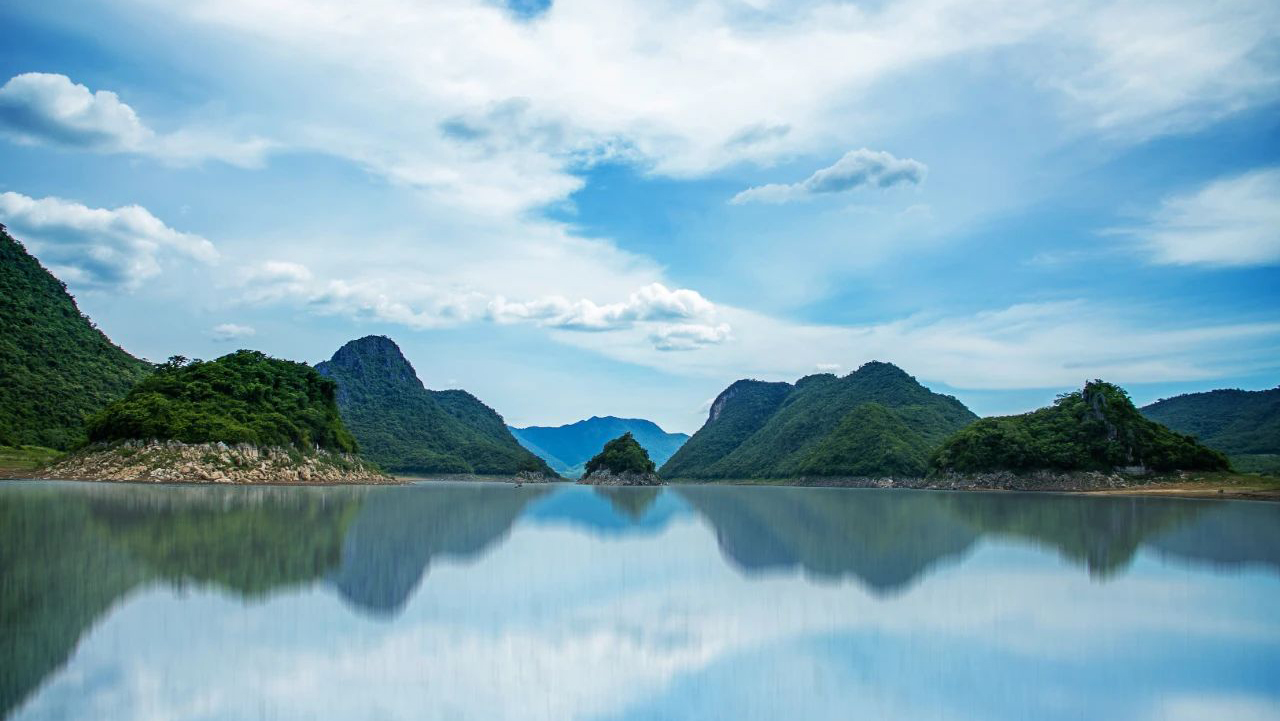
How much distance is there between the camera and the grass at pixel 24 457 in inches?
1745

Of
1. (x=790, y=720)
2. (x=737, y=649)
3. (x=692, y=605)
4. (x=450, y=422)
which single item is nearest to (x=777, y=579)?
(x=692, y=605)

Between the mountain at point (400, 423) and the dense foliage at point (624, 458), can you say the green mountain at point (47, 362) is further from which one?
the dense foliage at point (624, 458)

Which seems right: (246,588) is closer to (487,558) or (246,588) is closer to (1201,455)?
(487,558)

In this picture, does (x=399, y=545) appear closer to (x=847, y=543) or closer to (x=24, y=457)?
(x=847, y=543)

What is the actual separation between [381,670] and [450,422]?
5620 inches

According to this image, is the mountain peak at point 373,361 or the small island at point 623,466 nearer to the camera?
the small island at point 623,466

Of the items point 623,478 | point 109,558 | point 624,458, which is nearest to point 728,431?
point 624,458

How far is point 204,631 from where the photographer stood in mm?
8516

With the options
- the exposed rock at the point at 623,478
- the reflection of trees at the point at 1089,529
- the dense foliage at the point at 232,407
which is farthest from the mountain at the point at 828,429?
the reflection of trees at the point at 1089,529

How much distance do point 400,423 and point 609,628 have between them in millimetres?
129148

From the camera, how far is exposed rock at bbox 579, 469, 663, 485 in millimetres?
120438

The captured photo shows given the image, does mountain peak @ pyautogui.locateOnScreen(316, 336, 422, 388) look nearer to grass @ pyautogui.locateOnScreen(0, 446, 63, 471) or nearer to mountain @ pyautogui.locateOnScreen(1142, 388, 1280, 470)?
grass @ pyautogui.locateOnScreen(0, 446, 63, 471)

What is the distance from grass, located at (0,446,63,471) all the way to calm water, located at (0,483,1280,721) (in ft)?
107

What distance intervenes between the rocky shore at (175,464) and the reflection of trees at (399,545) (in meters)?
22.7
